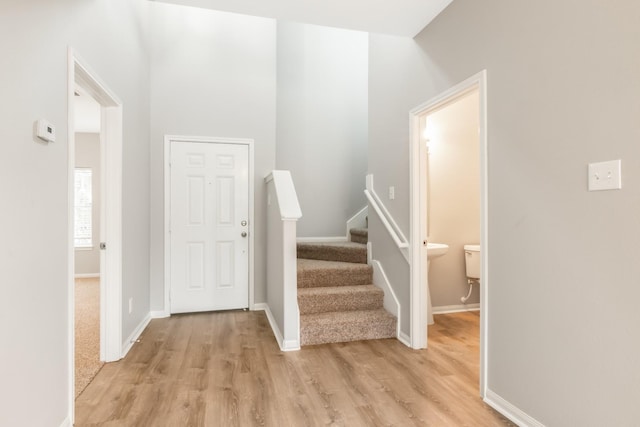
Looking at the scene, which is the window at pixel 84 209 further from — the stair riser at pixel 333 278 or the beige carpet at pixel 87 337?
the stair riser at pixel 333 278

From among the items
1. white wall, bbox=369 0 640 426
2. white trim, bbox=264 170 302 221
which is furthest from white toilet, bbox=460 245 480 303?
white trim, bbox=264 170 302 221

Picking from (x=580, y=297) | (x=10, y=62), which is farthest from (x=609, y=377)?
(x=10, y=62)

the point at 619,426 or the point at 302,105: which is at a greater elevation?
the point at 302,105

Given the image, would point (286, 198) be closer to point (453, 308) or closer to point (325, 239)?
point (325, 239)

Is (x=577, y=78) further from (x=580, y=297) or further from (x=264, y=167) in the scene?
(x=264, y=167)

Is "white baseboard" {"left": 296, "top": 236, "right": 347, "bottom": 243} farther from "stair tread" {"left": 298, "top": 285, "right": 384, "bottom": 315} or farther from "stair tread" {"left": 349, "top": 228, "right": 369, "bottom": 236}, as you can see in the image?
"stair tread" {"left": 298, "top": 285, "right": 384, "bottom": 315}

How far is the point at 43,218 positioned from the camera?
1.60 meters

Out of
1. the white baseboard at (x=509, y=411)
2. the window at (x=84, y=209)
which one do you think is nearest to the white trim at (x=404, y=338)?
the white baseboard at (x=509, y=411)

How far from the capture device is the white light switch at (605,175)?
53.9 inches

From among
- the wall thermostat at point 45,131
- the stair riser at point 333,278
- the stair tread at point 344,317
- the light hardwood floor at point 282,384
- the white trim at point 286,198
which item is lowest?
the light hardwood floor at point 282,384

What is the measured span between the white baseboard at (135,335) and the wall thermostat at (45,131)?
1.84 metres

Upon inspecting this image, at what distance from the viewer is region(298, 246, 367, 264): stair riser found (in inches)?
149

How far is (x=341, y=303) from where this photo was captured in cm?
327

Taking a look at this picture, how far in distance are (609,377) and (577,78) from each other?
128cm
